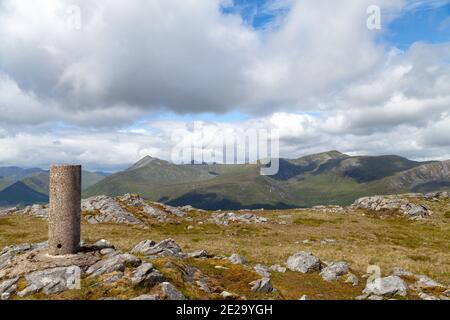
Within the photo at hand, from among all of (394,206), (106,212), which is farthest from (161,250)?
(394,206)

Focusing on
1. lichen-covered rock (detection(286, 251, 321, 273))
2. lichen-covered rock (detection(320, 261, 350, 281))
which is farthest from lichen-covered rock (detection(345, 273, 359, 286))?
lichen-covered rock (detection(286, 251, 321, 273))

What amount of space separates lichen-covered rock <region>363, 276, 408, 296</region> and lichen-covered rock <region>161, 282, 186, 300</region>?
495 inches

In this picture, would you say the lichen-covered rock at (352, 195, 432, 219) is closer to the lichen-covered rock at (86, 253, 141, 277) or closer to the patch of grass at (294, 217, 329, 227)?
the patch of grass at (294, 217, 329, 227)

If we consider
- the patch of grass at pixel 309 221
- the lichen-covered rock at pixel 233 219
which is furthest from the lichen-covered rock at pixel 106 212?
the patch of grass at pixel 309 221

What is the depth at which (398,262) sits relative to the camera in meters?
38.2

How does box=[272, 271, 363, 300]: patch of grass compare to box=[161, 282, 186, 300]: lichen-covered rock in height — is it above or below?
below

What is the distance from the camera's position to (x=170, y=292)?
18891 millimetres

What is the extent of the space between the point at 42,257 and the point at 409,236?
66096 millimetres

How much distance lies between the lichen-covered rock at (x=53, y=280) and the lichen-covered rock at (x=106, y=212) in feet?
168

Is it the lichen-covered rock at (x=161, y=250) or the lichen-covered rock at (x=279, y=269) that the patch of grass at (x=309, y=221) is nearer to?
the lichen-covered rock at (x=279, y=269)

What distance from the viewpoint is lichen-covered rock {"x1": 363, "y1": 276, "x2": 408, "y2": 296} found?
23189 millimetres

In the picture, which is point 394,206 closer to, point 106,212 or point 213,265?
point 106,212

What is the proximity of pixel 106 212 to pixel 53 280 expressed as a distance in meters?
57.3
